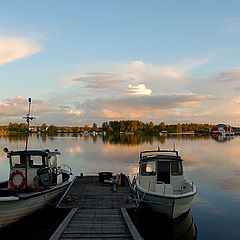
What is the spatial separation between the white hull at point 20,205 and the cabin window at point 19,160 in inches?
85.3

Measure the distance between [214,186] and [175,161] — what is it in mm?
8828

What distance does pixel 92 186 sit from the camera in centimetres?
1828

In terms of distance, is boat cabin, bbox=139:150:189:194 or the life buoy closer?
the life buoy

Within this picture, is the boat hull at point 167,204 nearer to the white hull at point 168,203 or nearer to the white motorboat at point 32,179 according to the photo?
the white hull at point 168,203

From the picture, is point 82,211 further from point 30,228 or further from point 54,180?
point 54,180

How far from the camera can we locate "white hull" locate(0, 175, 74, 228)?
1127 centimetres

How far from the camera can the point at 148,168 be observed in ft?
50.9

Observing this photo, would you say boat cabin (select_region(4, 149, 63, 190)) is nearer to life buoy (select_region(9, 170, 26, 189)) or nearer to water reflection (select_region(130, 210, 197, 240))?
life buoy (select_region(9, 170, 26, 189))

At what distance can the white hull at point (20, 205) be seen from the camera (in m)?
11.3

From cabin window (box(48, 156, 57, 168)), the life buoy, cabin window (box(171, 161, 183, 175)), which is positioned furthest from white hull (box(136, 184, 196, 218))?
the life buoy

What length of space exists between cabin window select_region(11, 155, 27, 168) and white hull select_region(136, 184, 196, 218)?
6760 millimetres

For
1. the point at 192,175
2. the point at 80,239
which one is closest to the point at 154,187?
the point at 80,239

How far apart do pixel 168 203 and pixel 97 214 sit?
11.3ft

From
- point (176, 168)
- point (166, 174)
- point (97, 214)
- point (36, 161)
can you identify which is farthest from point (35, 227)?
point (176, 168)
